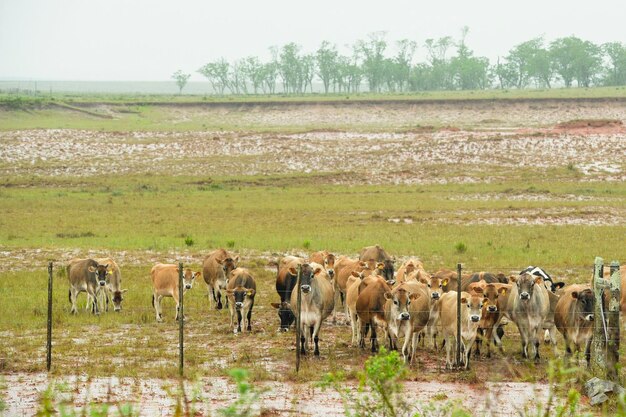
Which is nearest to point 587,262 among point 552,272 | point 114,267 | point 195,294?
point 552,272

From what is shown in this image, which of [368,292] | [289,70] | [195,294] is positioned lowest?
[195,294]

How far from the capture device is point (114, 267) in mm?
22688

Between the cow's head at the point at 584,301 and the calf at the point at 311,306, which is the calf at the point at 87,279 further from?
the cow's head at the point at 584,301

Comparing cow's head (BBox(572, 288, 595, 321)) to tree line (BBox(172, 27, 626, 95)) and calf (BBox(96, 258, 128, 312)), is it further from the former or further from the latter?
tree line (BBox(172, 27, 626, 95))

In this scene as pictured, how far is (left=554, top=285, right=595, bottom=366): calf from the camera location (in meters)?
15.8

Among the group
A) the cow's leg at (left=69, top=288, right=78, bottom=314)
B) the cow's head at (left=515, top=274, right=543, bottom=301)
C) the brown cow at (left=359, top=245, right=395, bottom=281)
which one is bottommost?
the cow's leg at (left=69, top=288, right=78, bottom=314)

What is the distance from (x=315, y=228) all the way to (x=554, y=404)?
23.9 metres

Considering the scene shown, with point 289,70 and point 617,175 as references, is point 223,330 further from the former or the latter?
point 289,70

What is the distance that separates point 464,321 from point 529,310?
5.07ft

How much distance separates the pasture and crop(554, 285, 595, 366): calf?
767mm

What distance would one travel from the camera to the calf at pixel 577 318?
15797 mm

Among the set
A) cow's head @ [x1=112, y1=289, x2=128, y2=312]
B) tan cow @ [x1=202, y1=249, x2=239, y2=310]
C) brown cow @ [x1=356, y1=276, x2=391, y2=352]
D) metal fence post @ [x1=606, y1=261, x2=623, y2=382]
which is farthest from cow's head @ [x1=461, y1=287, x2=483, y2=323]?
cow's head @ [x1=112, y1=289, x2=128, y2=312]

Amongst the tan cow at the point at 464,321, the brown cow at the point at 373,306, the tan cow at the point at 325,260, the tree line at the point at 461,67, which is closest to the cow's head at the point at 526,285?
the tan cow at the point at 464,321

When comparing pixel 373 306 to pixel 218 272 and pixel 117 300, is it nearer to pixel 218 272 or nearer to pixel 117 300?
pixel 218 272
